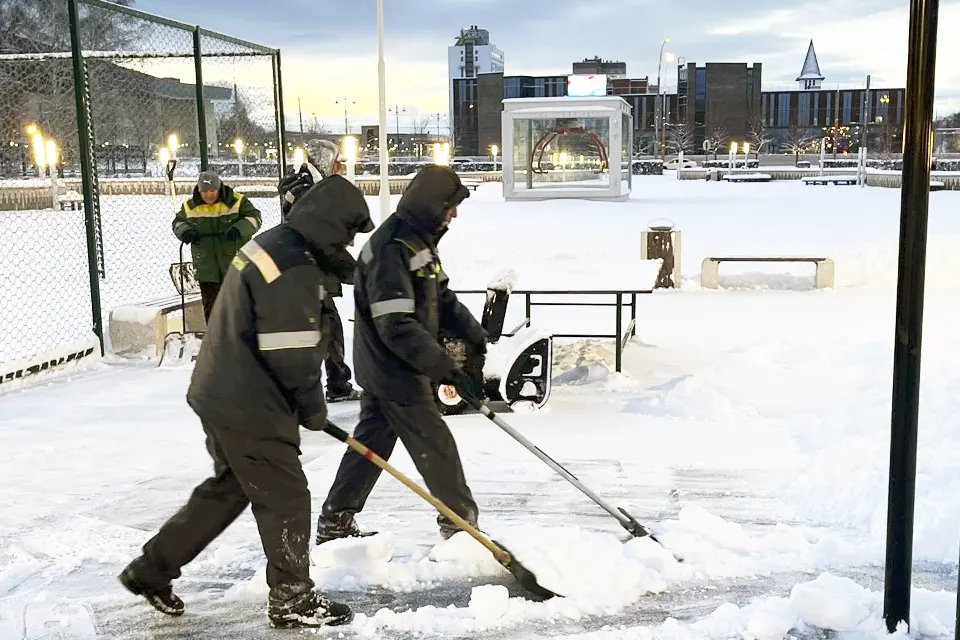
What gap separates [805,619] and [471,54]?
128m

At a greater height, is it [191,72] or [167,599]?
[191,72]

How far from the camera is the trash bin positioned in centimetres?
1229

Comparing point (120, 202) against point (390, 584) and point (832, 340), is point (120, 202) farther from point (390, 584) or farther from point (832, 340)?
point (390, 584)

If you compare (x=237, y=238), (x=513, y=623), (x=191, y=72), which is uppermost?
(x=191, y=72)

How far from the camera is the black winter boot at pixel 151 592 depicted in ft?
11.7

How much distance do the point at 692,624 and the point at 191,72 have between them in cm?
937

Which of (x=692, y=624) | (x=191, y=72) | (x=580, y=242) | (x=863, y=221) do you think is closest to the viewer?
(x=692, y=624)

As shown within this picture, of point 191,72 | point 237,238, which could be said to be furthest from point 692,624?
point 191,72

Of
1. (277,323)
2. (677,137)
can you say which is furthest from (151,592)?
(677,137)

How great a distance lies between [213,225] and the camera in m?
7.66

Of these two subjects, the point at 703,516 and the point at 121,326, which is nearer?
the point at 703,516

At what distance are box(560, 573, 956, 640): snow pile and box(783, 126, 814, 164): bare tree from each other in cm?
9627

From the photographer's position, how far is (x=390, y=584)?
3.87 m

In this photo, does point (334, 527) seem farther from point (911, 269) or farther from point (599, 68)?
point (599, 68)
